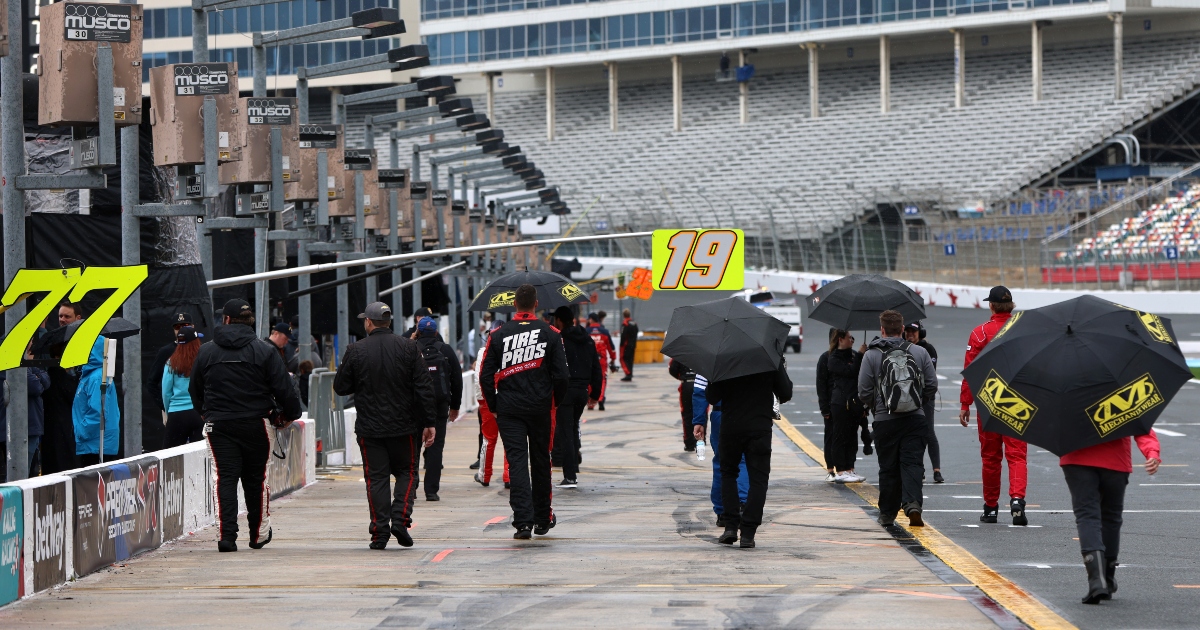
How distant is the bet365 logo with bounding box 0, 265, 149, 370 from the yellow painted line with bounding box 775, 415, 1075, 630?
5133 millimetres

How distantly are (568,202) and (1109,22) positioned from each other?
2563cm

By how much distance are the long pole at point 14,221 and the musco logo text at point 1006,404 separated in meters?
5.62

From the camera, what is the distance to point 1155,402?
7.99 meters

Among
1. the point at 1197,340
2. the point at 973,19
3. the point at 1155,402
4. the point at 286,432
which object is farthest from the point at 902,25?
the point at 1155,402

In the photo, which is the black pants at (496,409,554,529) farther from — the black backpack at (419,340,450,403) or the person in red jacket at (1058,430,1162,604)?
the person in red jacket at (1058,430,1162,604)

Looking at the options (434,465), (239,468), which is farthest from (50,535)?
(434,465)

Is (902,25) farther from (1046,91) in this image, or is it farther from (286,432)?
(286,432)

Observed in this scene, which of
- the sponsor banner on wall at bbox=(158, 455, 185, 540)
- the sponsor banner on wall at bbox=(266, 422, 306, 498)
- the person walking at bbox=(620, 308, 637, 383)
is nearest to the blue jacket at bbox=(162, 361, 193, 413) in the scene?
the sponsor banner on wall at bbox=(266, 422, 306, 498)

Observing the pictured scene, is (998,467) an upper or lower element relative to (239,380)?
lower

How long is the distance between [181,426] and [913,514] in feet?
19.2

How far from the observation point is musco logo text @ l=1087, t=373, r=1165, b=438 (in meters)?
8.02

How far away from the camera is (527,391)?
11.2 metres

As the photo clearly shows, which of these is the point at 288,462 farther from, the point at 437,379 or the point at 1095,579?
the point at 1095,579

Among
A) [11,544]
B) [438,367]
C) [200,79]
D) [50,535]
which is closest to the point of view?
[11,544]
